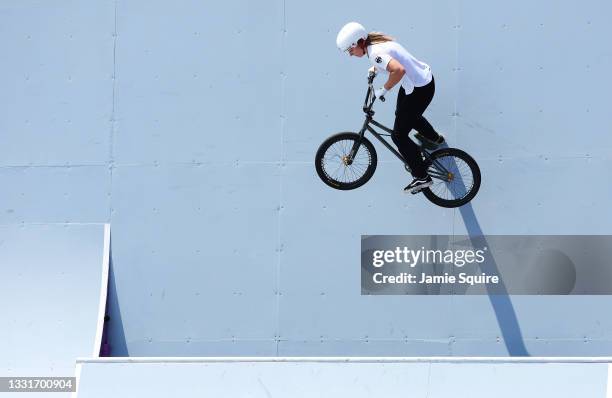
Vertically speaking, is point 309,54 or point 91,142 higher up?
point 309,54

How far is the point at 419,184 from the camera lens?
25.5 ft

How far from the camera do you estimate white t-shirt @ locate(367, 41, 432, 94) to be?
732 cm

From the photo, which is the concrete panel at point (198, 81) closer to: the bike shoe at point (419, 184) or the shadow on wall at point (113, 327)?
the shadow on wall at point (113, 327)

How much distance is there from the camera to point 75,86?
8789 millimetres

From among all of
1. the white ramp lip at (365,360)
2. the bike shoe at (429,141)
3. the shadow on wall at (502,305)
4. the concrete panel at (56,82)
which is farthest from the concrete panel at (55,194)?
the shadow on wall at (502,305)

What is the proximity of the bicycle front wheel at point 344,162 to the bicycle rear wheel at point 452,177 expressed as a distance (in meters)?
0.63

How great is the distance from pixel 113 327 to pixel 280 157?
8.34 feet

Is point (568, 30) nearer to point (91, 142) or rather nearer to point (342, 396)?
point (342, 396)

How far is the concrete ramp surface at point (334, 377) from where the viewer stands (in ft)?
24.3

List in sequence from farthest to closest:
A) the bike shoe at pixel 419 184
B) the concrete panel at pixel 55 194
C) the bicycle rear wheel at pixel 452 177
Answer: the concrete panel at pixel 55 194 < the bicycle rear wheel at pixel 452 177 < the bike shoe at pixel 419 184

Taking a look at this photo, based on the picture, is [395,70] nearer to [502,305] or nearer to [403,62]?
[403,62]

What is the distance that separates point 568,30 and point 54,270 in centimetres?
602

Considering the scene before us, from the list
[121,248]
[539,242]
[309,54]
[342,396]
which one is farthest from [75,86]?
[539,242]

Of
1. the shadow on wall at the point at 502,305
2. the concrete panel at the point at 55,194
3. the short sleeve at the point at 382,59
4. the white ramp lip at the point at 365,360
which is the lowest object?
the white ramp lip at the point at 365,360
